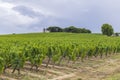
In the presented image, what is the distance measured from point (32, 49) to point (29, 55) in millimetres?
670

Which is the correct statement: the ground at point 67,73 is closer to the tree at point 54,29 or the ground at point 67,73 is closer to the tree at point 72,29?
the tree at point 72,29

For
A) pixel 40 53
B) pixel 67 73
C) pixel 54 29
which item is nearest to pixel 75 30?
pixel 54 29

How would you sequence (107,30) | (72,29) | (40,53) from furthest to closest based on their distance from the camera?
(72,29)
(107,30)
(40,53)

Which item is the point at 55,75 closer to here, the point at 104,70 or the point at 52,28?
the point at 104,70

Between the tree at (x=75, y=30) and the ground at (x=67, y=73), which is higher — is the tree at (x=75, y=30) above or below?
above

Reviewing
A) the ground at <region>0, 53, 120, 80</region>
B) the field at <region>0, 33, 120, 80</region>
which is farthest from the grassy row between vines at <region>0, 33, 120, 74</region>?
the ground at <region>0, 53, 120, 80</region>

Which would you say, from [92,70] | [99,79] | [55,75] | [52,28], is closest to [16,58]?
[55,75]

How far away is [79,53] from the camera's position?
91.5ft

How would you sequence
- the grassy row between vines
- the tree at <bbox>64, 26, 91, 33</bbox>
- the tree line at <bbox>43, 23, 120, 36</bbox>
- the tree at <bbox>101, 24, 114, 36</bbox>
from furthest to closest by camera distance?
1. the tree at <bbox>64, 26, 91, 33</bbox>
2. the tree line at <bbox>43, 23, 120, 36</bbox>
3. the tree at <bbox>101, 24, 114, 36</bbox>
4. the grassy row between vines

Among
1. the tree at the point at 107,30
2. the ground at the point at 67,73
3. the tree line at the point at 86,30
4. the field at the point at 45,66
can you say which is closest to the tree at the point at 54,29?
the tree line at the point at 86,30

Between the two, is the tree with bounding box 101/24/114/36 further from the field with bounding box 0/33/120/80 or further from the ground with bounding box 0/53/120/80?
the ground with bounding box 0/53/120/80

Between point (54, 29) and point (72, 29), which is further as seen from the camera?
point (54, 29)

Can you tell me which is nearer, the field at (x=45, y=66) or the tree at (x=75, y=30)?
the field at (x=45, y=66)

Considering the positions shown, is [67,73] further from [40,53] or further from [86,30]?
[86,30]
